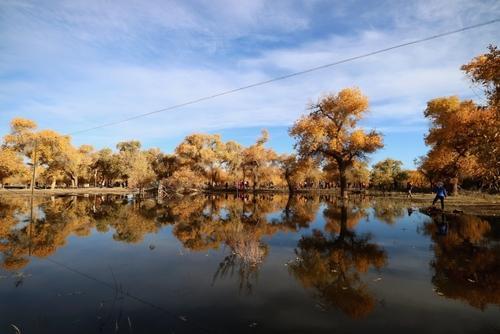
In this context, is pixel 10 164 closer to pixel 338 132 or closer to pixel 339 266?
pixel 338 132

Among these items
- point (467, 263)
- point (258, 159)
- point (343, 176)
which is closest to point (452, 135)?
point (343, 176)

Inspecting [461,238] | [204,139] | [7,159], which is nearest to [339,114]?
[461,238]

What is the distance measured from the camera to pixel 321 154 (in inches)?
1548

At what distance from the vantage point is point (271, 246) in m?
12.4

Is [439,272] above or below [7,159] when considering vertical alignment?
below

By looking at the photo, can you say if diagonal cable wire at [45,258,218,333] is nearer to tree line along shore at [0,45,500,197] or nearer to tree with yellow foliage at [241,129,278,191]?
tree line along shore at [0,45,500,197]

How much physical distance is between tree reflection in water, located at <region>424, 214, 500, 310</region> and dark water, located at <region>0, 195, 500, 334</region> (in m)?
0.03

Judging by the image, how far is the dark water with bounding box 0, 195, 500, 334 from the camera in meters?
5.81

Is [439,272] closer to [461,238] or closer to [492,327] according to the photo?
[492,327]

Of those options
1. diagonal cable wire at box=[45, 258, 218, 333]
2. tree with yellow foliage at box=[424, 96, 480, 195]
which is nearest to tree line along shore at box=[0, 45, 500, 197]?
tree with yellow foliage at box=[424, 96, 480, 195]

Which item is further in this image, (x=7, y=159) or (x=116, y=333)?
(x=7, y=159)

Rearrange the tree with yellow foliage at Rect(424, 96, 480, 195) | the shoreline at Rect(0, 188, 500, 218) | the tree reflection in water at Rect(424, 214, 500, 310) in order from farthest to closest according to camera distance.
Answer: the tree with yellow foliage at Rect(424, 96, 480, 195), the shoreline at Rect(0, 188, 500, 218), the tree reflection in water at Rect(424, 214, 500, 310)

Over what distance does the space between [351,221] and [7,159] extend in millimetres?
54202

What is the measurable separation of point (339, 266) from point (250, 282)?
2655mm
